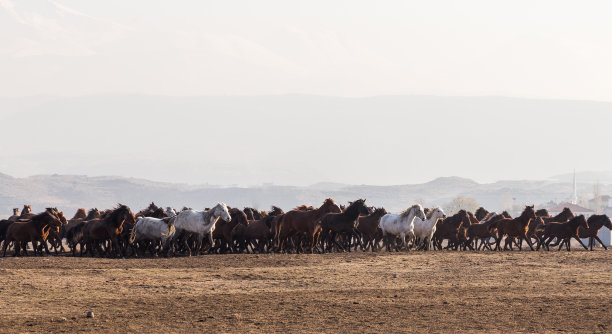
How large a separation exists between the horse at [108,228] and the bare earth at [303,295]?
7.55ft

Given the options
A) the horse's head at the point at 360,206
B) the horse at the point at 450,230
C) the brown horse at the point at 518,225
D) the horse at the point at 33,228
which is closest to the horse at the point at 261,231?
the horse's head at the point at 360,206

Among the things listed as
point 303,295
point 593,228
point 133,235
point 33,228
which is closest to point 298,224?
point 133,235

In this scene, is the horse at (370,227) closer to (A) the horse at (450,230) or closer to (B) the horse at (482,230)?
→ (A) the horse at (450,230)

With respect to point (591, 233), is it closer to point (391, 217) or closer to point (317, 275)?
point (391, 217)

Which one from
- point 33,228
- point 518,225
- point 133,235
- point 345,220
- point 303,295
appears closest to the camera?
point 303,295

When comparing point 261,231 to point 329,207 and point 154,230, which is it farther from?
point 154,230

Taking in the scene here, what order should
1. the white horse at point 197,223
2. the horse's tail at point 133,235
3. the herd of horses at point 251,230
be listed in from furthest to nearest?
the white horse at point 197,223 < the horse's tail at point 133,235 < the herd of horses at point 251,230

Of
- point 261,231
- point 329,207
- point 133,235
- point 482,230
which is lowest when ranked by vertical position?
point 133,235

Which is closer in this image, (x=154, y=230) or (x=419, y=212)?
(x=154, y=230)

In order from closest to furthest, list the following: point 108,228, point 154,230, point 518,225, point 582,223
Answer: point 108,228 → point 154,230 → point 518,225 → point 582,223

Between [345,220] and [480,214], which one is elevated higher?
[480,214]

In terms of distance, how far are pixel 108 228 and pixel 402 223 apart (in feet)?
38.0

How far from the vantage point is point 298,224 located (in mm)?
37531

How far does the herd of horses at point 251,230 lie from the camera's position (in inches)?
1330
